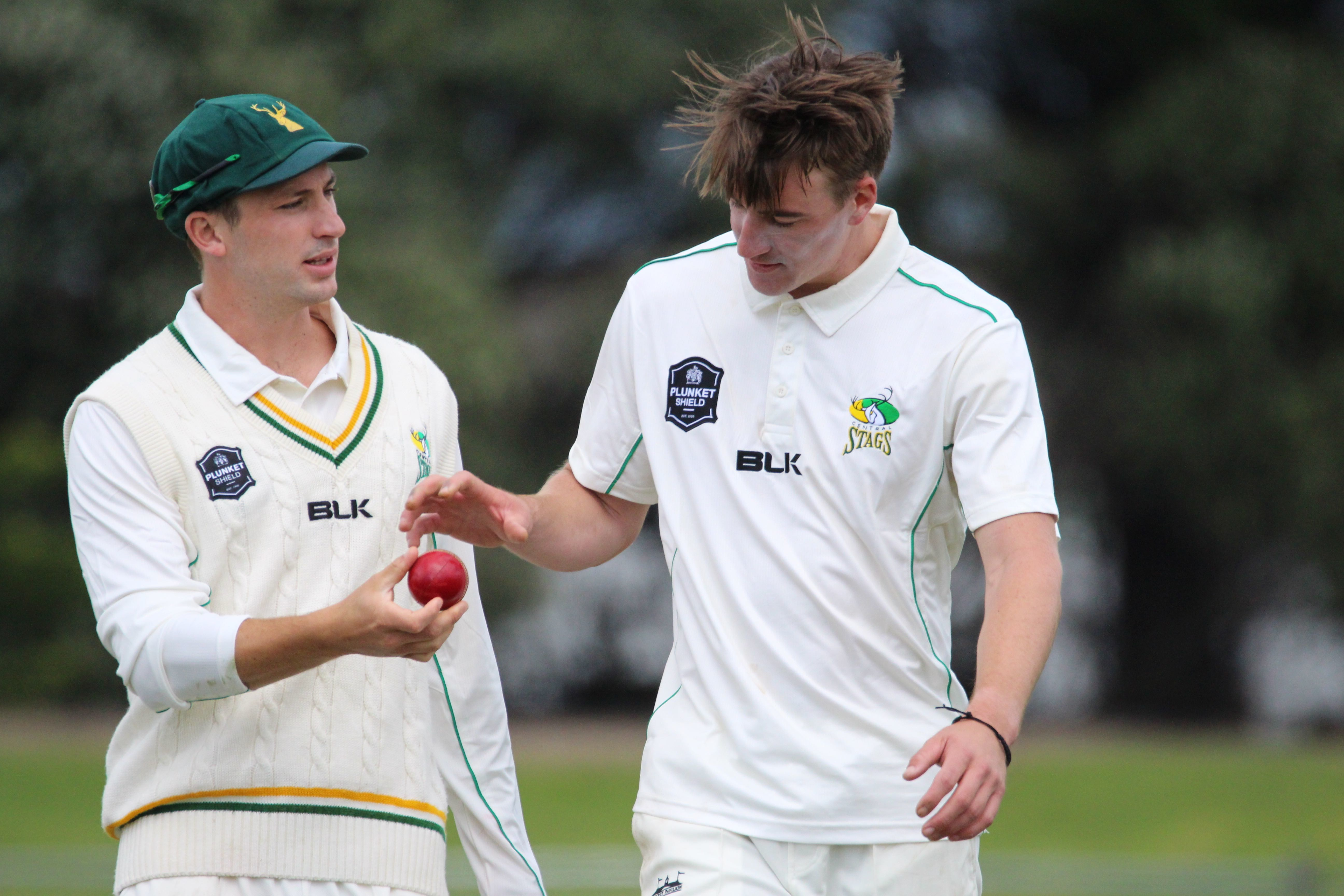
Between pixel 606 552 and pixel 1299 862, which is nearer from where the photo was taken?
pixel 606 552

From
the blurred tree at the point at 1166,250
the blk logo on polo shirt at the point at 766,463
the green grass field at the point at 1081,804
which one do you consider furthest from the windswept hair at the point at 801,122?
the blurred tree at the point at 1166,250

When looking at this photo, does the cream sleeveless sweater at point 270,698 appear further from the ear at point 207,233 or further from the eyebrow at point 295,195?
the eyebrow at point 295,195

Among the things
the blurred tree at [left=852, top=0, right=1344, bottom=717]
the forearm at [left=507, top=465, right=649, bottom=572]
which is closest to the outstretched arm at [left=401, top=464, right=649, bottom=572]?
the forearm at [left=507, top=465, right=649, bottom=572]

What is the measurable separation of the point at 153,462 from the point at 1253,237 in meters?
13.6

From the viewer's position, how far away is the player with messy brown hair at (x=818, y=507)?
332cm

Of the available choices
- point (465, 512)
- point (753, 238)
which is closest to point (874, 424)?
point (753, 238)

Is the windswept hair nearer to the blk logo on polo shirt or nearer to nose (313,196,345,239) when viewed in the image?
the blk logo on polo shirt

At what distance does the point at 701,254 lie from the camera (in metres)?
3.76

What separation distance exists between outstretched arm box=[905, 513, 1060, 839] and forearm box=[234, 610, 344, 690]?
113cm

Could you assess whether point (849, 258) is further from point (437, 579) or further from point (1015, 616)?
point (437, 579)

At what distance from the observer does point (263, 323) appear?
3.63 meters

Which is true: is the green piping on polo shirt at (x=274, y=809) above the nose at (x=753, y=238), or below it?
below

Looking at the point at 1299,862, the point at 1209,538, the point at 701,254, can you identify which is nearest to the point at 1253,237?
the point at 1209,538

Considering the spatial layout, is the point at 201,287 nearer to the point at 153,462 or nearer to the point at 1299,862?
the point at 153,462
